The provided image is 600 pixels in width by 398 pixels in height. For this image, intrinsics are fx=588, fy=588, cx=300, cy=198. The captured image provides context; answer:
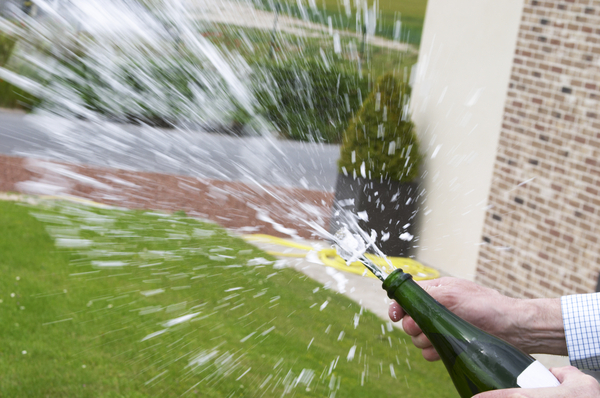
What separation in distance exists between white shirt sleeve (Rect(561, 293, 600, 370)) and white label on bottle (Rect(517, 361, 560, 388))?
0.34 meters

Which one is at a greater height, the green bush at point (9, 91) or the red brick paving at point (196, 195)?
the green bush at point (9, 91)

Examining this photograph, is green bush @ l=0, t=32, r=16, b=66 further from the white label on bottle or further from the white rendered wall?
the white label on bottle

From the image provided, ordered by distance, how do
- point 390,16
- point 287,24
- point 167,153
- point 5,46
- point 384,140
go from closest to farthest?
point 384,140 → point 167,153 → point 5,46 → point 287,24 → point 390,16

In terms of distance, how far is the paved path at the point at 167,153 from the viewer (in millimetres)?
10375

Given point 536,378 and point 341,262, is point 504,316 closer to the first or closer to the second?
point 536,378

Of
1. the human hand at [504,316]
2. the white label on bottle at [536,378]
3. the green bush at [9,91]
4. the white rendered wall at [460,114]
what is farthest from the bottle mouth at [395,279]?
the green bush at [9,91]

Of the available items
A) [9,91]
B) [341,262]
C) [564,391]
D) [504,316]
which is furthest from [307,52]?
[564,391]

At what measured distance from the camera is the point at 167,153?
1220 cm

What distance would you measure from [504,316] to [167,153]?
36.0 ft

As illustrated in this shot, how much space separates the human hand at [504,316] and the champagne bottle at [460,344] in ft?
0.51

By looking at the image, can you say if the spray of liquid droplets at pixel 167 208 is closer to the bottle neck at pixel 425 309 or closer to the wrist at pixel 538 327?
the bottle neck at pixel 425 309

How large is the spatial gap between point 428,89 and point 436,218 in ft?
5.42

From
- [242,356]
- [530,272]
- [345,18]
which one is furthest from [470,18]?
[345,18]

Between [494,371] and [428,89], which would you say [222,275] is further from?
[494,371]
